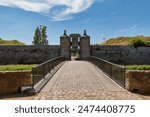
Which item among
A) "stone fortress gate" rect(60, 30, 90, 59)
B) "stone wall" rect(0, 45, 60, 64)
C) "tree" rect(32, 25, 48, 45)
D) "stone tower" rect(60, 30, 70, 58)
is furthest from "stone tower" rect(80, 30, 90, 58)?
"tree" rect(32, 25, 48, 45)

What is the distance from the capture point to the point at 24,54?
2329 inches

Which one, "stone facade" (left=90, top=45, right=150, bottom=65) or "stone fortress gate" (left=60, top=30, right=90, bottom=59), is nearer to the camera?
"stone fortress gate" (left=60, top=30, right=90, bottom=59)

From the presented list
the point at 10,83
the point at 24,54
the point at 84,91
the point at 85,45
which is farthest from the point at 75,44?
the point at 84,91

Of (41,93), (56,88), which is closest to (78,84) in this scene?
(56,88)

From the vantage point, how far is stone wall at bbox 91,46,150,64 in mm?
59812

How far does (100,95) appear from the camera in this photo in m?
10.7

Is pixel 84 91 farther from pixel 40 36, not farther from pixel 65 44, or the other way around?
pixel 40 36

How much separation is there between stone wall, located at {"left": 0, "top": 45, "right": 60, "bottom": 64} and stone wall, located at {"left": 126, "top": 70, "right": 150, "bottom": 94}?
46642 mm

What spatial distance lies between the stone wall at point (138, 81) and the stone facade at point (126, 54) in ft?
155

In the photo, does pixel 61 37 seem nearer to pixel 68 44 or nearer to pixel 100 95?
pixel 68 44

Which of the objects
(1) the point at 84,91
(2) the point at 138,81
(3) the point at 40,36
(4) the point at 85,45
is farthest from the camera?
(3) the point at 40,36

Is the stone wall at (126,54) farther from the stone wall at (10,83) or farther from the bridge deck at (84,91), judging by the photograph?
the stone wall at (10,83)

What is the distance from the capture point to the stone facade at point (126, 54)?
2355 inches

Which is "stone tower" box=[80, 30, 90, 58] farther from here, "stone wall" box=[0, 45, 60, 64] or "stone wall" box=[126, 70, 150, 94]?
"stone wall" box=[126, 70, 150, 94]
